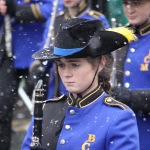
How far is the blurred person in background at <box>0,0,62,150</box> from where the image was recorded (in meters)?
6.31

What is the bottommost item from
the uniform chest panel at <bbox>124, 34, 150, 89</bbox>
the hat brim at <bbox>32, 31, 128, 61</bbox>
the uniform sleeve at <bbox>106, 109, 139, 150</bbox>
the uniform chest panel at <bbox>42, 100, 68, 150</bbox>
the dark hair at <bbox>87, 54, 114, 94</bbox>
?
the uniform chest panel at <bbox>124, 34, 150, 89</bbox>

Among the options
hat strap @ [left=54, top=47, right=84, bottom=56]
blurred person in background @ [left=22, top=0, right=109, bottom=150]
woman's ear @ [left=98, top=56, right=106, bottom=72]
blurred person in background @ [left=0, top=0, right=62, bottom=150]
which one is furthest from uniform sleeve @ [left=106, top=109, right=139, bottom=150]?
blurred person in background @ [left=0, top=0, right=62, bottom=150]

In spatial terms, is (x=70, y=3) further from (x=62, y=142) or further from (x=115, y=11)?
(x=62, y=142)

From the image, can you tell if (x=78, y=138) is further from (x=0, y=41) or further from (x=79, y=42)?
(x=0, y=41)

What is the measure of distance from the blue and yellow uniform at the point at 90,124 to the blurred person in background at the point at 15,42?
221cm

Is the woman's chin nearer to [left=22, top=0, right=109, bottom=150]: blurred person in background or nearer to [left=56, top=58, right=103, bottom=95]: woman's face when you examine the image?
[left=56, top=58, right=103, bottom=95]: woman's face

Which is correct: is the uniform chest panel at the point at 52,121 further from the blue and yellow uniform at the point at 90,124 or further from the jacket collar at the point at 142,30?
the jacket collar at the point at 142,30

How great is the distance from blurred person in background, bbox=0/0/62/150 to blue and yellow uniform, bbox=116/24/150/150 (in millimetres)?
1515

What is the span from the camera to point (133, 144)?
146 inches

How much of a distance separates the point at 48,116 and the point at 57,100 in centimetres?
13

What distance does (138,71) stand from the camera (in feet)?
16.4

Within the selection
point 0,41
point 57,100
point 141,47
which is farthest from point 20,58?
point 57,100

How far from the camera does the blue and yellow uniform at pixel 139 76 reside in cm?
492

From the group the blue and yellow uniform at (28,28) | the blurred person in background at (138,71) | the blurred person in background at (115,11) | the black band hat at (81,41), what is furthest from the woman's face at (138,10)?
the blurred person in background at (115,11)
